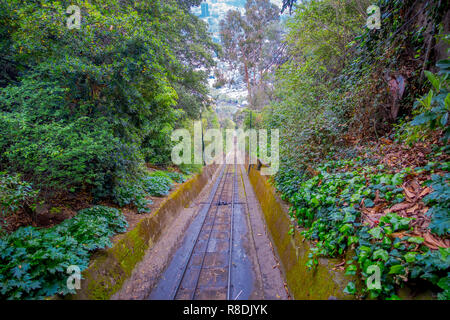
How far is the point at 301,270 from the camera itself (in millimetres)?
3219

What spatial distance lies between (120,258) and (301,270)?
3281mm

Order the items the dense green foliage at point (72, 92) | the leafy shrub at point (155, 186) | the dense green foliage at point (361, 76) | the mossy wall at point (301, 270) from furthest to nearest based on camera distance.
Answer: the leafy shrub at point (155, 186)
the dense green foliage at point (361, 76)
the dense green foliage at point (72, 92)
the mossy wall at point (301, 270)

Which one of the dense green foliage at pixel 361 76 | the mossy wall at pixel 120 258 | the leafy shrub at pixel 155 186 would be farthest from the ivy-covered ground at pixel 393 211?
the leafy shrub at pixel 155 186

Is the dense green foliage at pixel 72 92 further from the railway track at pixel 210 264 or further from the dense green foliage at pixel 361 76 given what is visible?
the dense green foliage at pixel 361 76

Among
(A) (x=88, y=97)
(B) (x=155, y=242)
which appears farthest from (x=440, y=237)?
(A) (x=88, y=97)

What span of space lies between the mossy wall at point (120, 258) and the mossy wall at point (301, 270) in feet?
10.2

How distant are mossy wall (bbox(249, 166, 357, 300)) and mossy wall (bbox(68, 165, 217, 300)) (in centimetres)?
310

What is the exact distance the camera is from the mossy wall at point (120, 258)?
9.45 feet

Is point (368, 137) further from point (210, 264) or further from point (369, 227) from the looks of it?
point (210, 264)

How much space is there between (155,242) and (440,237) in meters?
5.31

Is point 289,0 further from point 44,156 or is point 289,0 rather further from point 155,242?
point 155,242

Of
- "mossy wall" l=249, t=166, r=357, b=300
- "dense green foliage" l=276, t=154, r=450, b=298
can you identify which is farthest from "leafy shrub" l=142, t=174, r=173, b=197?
"dense green foliage" l=276, t=154, r=450, b=298

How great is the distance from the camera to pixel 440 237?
5.82ft

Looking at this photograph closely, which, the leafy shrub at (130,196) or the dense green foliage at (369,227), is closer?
the dense green foliage at (369,227)
